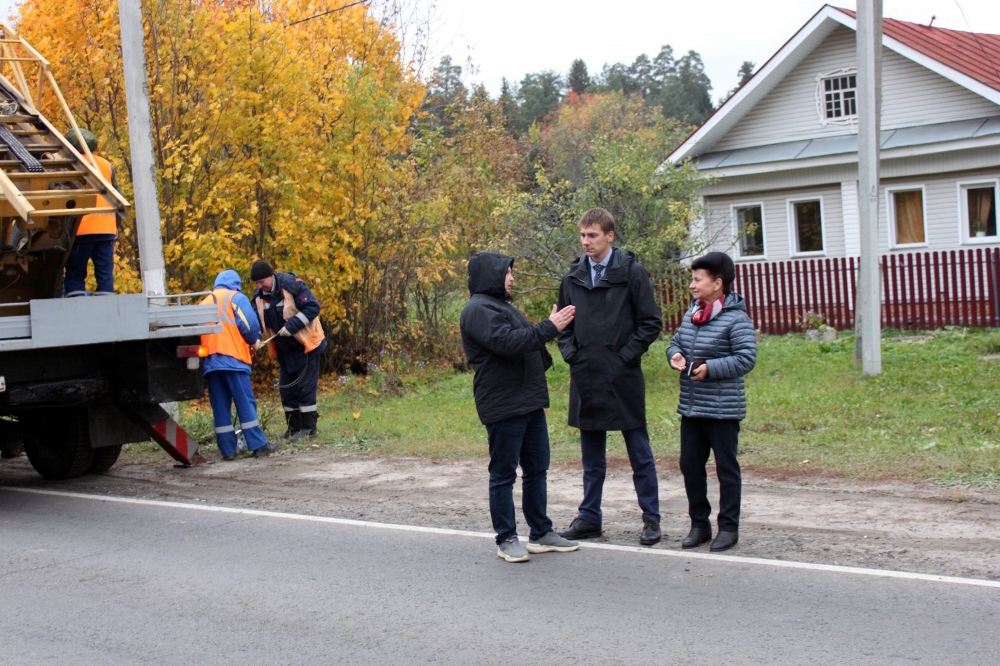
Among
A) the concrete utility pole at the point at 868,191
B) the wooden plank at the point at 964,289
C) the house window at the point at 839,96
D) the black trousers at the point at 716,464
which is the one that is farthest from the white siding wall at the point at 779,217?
the black trousers at the point at 716,464

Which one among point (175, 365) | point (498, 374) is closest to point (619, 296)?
point (498, 374)

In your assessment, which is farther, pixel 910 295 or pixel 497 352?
pixel 910 295

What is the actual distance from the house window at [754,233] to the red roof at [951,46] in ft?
15.1

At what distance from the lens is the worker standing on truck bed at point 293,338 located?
450 inches

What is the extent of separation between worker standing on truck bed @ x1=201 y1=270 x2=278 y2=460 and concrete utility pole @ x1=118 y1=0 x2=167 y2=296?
1.16 m

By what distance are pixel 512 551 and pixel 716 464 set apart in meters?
1.34

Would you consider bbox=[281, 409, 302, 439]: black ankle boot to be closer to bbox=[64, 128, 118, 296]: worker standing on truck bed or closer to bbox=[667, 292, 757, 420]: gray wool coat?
bbox=[64, 128, 118, 296]: worker standing on truck bed

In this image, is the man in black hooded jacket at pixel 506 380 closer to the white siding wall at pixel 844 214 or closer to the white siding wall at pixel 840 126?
the white siding wall at pixel 844 214

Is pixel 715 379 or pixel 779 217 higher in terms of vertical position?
pixel 779 217

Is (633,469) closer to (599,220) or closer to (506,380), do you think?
(506,380)

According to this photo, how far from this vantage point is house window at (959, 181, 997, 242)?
68.9ft

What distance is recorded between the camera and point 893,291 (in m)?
19.6

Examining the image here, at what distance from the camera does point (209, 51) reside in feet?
47.6

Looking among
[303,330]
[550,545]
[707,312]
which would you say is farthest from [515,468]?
[303,330]
